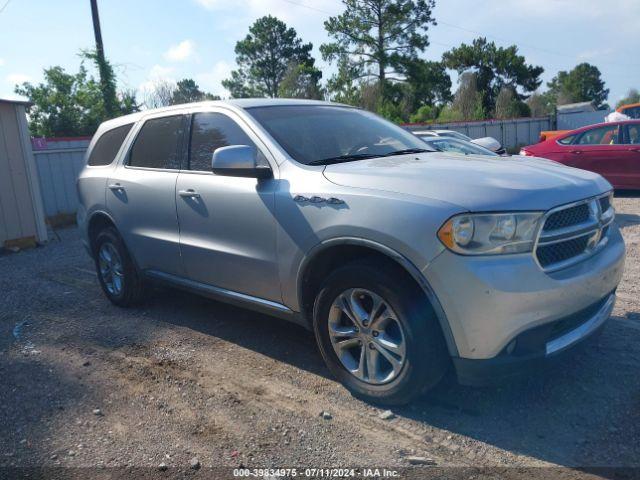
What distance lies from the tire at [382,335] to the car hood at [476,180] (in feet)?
1.62

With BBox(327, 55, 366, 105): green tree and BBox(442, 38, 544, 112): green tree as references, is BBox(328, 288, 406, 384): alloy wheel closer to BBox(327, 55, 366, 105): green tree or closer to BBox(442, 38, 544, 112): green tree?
BBox(327, 55, 366, 105): green tree

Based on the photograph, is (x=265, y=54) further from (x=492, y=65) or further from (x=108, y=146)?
(x=108, y=146)

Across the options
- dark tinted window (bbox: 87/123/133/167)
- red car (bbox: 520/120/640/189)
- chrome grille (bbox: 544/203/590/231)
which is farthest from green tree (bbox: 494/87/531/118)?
chrome grille (bbox: 544/203/590/231)

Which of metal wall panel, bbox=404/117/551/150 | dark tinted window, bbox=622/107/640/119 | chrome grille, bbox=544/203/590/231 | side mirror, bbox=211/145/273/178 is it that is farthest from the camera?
metal wall panel, bbox=404/117/551/150

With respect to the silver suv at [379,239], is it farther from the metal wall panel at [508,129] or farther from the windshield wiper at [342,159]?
the metal wall panel at [508,129]

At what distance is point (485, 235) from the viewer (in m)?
3.07

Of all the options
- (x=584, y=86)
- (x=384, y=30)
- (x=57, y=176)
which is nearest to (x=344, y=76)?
(x=384, y=30)

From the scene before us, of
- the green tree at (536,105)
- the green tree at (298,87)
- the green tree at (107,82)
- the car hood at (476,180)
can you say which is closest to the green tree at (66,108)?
the green tree at (107,82)

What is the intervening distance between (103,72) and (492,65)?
34.6 m

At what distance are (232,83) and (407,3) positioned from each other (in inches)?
620

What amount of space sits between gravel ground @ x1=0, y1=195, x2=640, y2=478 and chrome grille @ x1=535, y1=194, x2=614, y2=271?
777mm

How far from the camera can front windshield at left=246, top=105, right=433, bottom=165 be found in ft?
13.6

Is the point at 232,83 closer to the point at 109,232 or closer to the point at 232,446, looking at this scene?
the point at 109,232

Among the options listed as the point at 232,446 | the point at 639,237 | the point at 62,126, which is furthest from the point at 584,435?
the point at 62,126
